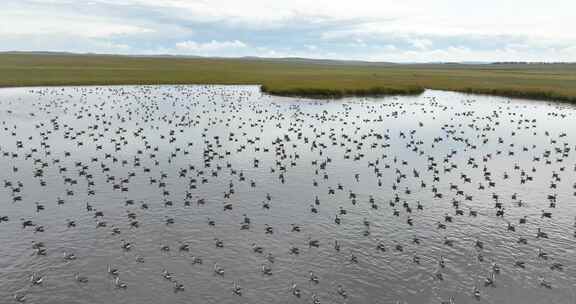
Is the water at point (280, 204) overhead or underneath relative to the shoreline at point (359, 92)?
underneath

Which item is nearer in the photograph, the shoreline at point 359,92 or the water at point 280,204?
the water at point 280,204

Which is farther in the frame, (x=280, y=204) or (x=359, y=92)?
(x=359, y=92)

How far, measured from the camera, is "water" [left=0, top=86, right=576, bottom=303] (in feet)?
77.2

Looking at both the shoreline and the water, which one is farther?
the shoreline

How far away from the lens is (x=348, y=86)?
119 meters

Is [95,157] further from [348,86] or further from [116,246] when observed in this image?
[348,86]

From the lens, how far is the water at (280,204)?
23.5 meters

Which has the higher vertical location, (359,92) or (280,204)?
(359,92)

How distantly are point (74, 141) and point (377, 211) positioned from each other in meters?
35.7

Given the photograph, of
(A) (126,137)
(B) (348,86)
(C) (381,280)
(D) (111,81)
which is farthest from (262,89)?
(C) (381,280)

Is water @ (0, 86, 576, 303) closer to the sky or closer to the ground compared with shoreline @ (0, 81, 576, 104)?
closer to the ground

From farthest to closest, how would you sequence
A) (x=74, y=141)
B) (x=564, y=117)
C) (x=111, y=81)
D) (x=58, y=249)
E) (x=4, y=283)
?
(x=111, y=81), (x=564, y=117), (x=74, y=141), (x=58, y=249), (x=4, y=283)

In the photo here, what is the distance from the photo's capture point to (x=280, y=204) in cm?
3475

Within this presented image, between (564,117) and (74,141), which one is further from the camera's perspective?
(564,117)
